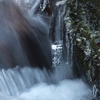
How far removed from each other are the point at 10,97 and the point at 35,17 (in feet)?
6.87

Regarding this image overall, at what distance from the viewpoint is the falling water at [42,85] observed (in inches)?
157

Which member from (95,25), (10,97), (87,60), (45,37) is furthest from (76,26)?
(10,97)

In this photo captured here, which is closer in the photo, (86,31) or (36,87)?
(86,31)

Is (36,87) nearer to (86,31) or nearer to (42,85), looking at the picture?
(42,85)

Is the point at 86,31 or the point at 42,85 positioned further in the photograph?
the point at 42,85

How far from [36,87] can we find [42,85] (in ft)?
0.40

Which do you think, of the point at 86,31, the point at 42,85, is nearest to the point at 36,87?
the point at 42,85

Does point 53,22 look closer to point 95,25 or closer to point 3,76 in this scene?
point 95,25

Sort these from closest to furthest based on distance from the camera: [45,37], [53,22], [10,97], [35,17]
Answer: [10,97] → [53,22] → [45,37] → [35,17]

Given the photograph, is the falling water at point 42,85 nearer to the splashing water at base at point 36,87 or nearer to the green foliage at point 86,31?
the splashing water at base at point 36,87

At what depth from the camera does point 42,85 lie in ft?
14.1

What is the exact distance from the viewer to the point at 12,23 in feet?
16.0

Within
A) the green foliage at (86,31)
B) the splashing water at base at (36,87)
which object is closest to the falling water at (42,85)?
the splashing water at base at (36,87)

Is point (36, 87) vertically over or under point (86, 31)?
under
